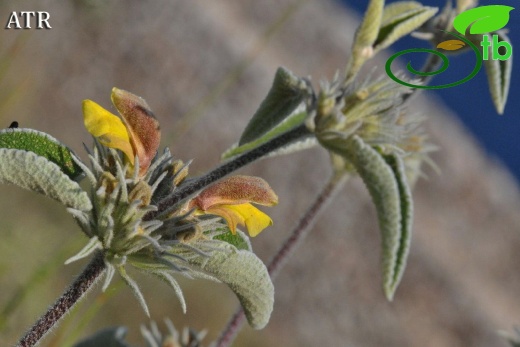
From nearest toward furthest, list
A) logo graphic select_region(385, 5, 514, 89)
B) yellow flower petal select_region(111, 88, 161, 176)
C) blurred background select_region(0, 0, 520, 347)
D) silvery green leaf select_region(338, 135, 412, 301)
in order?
silvery green leaf select_region(338, 135, 412, 301) < yellow flower petal select_region(111, 88, 161, 176) < logo graphic select_region(385, 5, 514, 89) < blurred background select_region(0, 0, 520, 347)

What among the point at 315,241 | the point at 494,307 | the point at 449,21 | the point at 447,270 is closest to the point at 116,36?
the point at 315,241

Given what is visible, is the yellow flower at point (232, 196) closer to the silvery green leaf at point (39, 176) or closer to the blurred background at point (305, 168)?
the silvery green leaf at point (39, 176)

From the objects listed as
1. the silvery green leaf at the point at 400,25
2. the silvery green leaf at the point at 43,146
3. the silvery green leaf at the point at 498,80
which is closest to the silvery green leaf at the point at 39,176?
the silvery green leaf at the point at 43,146

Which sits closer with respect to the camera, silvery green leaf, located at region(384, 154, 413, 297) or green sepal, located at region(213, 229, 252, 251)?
silvery green leaf, located at region(384, 154, 413, 297)

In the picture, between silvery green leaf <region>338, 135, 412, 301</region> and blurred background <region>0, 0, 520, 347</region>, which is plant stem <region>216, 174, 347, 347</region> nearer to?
silvery green leaf <region>338, 135, 412, 301</region>

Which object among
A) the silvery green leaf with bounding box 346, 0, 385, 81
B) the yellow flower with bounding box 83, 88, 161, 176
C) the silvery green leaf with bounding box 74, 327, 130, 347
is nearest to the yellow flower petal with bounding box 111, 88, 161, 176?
the yellow flower with bounding box 83, 88, 161, 176

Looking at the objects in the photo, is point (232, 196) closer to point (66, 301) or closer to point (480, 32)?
point (66, 301)

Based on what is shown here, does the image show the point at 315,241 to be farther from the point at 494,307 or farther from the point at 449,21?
the point at 449,21

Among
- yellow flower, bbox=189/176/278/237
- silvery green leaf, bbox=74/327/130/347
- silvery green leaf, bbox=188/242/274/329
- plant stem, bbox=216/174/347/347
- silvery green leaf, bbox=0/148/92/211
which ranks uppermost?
silvery green leaf, bbox=0/148/92/211
